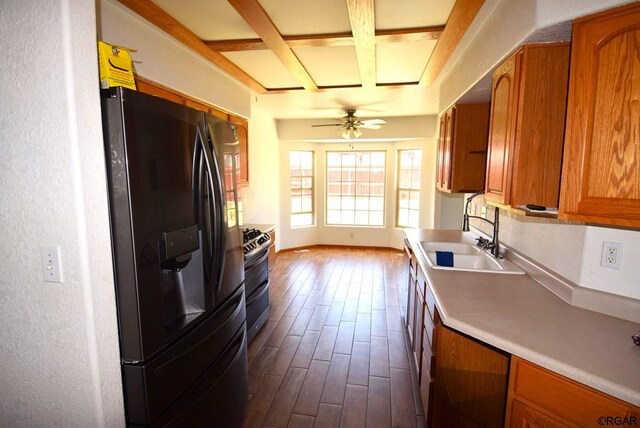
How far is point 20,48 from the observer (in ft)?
3.50

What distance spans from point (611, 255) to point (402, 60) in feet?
6.86

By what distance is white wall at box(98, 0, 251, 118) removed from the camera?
1833 mm

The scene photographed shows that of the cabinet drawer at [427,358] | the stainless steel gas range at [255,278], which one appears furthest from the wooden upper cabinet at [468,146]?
the stainless steel gas range at [255,278]

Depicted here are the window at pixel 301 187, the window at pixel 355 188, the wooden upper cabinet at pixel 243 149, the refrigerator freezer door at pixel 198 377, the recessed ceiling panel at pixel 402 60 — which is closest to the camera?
the refrigerator freezer door at pixel 198 377

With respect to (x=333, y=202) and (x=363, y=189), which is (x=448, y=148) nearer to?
(x=363, y=189)

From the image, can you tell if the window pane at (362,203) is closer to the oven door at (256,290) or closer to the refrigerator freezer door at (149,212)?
the oven door at (256,290)

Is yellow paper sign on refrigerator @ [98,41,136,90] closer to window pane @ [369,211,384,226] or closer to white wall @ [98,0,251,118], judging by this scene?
white wall @ [98,0,251,118]

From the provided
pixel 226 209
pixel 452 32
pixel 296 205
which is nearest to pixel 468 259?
pixel 452 32

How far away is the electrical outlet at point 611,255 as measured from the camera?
1.43 metres

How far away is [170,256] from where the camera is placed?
50.5 inches

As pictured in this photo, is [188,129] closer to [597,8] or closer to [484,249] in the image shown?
[597,8]

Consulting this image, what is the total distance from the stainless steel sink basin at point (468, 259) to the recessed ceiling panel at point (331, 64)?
1745mm

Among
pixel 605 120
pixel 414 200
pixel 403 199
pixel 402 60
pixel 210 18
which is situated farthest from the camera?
pixel 403 199

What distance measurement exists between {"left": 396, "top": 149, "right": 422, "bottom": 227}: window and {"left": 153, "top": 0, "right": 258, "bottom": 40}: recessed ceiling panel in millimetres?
4430
